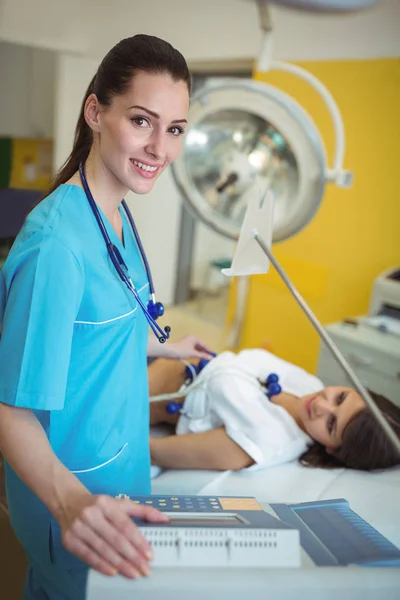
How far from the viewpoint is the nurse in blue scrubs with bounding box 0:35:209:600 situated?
2.43 ft

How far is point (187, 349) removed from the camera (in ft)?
4.88

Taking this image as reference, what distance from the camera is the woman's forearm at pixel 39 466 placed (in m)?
0.74

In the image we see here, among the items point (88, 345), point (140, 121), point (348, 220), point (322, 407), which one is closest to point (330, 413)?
point (322, 407)

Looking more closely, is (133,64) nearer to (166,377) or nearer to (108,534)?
(108,534)

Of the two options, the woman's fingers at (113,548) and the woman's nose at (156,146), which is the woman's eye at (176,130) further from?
the woman's fingers at (113,548)

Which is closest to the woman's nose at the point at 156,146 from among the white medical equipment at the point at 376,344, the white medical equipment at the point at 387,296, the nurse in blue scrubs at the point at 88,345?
the nurse in blue scrubs at the point at 88,345

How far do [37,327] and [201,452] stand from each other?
0.84 metres

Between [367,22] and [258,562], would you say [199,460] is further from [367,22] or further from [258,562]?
[367,22]

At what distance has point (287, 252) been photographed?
3344mm

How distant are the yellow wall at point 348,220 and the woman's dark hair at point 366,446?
4.86ft

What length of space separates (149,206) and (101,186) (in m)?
3.20

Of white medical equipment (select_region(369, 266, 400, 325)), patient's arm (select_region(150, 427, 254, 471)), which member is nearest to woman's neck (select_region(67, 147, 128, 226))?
patient's arm (select_region(150, 427, 254, 471))

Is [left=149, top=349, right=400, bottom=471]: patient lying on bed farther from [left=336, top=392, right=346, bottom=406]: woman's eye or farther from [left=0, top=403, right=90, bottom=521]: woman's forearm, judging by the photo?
[left=0, top=403, right=90, bottom=521]: woman's forearm

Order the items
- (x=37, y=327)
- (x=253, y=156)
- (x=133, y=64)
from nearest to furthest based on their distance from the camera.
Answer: (x=37, y=327), (x=133, y=64), (x=253, y=156)
